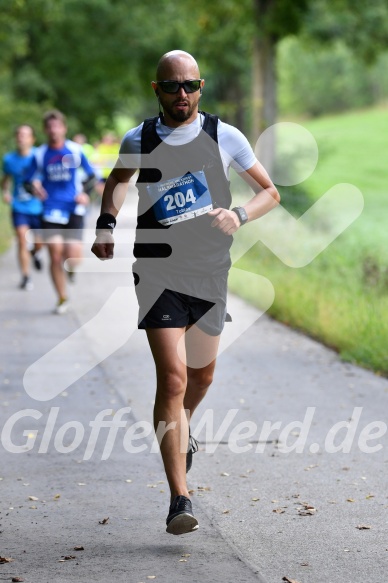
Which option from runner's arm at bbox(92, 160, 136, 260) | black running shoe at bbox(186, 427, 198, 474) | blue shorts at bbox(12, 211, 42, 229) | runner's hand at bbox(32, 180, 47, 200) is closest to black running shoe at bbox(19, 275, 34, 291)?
blue shorts at bbox(12, 211, 42, 229)

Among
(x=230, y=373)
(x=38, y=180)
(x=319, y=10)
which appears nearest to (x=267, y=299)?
(x=38, y=180)

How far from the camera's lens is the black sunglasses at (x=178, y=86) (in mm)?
5270

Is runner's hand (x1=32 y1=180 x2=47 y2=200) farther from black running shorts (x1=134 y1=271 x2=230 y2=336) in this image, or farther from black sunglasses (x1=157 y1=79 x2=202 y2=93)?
black sunglasses (x1=157 y1=79 x2=202 y2=93)

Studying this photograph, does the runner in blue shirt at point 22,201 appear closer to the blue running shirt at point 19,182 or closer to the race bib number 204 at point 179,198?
the blue running shirt at point 19,182

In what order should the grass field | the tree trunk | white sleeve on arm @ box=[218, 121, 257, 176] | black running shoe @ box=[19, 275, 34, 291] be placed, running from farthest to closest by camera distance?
the tree trunk → black running shoe @ box=[19, 275, 34, 291] → the grass field → white sleeve on arm @ box=[218, 121, 257, 176]

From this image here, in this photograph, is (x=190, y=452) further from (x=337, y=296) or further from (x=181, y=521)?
(x=337, y=296)

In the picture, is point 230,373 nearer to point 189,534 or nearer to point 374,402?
point 374,402

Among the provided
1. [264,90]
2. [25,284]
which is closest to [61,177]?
[25,284]

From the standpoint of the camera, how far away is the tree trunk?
90.8 feet

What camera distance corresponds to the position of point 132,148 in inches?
215

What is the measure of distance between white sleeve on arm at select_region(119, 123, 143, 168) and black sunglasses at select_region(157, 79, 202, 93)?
0.22 m

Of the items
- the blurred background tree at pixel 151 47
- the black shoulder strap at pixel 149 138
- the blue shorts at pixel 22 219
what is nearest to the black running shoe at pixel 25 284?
the blue shorts at pixel 22 219

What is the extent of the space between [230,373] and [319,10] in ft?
64.9

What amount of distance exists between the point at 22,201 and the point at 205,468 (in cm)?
969
